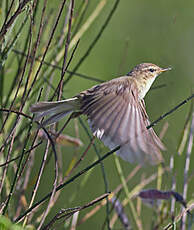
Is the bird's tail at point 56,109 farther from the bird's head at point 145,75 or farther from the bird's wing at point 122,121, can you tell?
the bird's head at point 145,75

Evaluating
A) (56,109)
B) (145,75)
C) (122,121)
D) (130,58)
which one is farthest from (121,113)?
(130,58)

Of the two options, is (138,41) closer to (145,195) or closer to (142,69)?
(142,69)

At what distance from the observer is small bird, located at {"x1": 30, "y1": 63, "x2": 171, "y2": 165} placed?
1.77 metres

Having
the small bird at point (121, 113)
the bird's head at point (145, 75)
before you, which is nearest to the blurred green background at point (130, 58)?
the bird's head at point (145, 75)

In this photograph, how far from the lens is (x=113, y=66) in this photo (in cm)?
522

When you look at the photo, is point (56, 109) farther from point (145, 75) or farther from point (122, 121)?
point (145, 75)

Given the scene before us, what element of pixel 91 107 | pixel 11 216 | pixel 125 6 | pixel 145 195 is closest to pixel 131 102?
pixel 91 107

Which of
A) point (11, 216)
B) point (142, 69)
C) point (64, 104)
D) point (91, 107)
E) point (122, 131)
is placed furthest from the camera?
point (142, 69)

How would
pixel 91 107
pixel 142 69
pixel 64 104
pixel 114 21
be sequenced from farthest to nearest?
pixel 114 21 → pixel 142 69 → pixel 64 104 → pixel 91 107

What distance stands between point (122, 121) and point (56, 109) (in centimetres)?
42

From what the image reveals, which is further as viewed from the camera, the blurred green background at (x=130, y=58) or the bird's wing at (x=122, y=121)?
the blurred green background at (x=130, y=58)

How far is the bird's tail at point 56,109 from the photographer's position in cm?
208

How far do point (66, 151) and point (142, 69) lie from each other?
2.33 meters

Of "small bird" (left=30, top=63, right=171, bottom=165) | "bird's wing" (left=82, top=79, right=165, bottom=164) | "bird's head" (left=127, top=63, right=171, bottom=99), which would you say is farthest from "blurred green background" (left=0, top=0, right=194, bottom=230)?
"bird's wing" (left=82, top=79, right=165, bottom=164)
